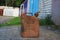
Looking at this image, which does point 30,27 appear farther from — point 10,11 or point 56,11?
point 10,11

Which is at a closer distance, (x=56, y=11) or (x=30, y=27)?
(x=30, y=27)

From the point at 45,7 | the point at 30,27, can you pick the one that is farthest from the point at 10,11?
the point at 30,27

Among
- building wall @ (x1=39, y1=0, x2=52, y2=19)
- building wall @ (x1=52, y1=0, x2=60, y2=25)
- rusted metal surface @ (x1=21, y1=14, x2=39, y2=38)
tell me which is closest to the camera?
rusted metal surface @ (x1=21, y1=14, x2=39, y2=38)

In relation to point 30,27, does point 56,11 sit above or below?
above

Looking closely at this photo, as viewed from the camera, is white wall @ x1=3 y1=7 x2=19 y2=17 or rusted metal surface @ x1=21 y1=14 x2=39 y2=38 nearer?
rusted metal surface @ x1=21 y1=14 x2=39 y2=38

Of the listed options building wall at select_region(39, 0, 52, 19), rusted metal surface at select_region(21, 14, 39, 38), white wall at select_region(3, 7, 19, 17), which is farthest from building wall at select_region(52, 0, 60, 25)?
white wall at select_region(3, 7, 19, 17)

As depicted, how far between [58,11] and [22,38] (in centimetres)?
452

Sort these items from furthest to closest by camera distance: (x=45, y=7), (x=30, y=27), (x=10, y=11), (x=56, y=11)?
(x=10, y=11)
(x=45, y=7)
(x=56, y=11)
(x=30, y=27)

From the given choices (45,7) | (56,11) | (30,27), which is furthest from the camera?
(45,7)

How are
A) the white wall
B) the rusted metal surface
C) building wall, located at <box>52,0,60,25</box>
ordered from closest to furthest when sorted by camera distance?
the rusted metal surface → building wall, located at <box>52,0,60,25</box> → the white wall

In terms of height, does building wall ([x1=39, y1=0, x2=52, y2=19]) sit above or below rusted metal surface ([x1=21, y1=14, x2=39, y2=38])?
above

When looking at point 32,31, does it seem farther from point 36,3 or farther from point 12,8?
point 12,8

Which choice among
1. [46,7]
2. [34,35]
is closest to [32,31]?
[34,35]

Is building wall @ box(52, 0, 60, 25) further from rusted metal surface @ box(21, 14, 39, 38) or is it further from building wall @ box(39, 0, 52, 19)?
rusted metal surface @ box(21, 14, 39, 38)
